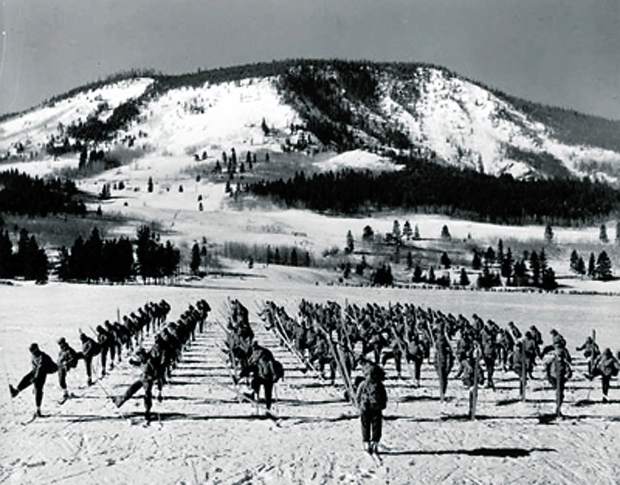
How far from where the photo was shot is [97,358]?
91.1 feet

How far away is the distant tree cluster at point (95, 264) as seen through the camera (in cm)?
9719

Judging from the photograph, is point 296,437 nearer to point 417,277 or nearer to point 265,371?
point 265,371

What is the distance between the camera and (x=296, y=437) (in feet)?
52.8

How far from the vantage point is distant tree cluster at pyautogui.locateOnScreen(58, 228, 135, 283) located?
3826 inches

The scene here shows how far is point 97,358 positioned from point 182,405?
9.40 metres

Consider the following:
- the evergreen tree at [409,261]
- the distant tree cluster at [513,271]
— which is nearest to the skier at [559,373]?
the distant tree cluster at [513,271]

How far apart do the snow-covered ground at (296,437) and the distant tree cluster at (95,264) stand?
71.8 m

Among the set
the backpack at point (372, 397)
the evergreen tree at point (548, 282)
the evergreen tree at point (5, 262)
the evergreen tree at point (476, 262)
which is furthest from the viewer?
the evergreen tree at point (476, 262)

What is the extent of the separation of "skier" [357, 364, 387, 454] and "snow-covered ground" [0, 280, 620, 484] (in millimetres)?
397

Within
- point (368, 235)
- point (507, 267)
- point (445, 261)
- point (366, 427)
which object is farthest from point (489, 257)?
point (366, 427)

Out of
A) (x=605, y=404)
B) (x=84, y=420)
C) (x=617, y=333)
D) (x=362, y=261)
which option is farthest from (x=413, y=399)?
(x=362, y=261)

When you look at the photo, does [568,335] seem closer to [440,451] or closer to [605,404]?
[605,404]

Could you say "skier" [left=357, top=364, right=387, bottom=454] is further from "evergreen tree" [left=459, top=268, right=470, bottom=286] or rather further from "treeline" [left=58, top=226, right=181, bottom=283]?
"evergreen tree" [left=459, top=268, right=470, bottom=286]

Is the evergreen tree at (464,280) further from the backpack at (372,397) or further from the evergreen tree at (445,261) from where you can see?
the backpack at (372,397)
